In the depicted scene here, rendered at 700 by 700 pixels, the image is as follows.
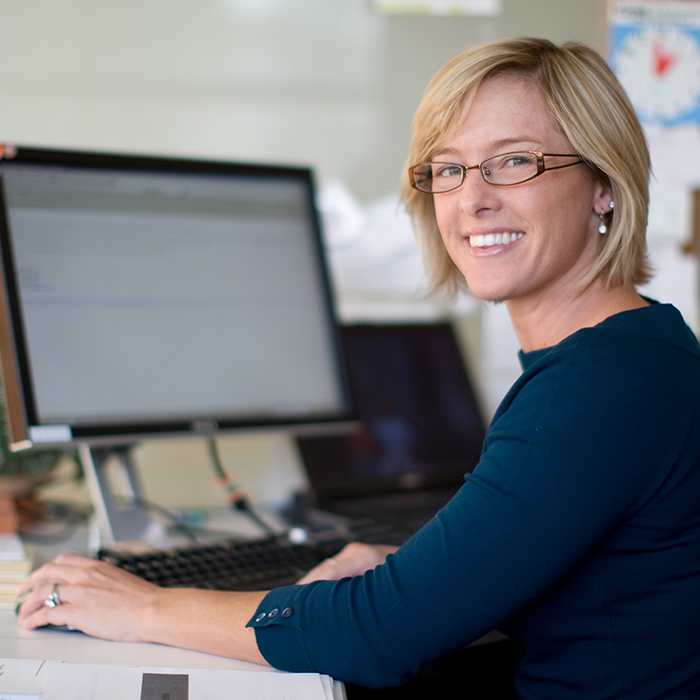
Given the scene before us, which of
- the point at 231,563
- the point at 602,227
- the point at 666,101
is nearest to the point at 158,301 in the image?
the point at 231,563

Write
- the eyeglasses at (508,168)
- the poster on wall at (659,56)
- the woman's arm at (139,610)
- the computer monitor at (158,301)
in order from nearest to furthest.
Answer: the woman's arm at (139,610), the eyeglasses at (508,168), the computer monitor at (158,301), the poster on wall at (659,56)

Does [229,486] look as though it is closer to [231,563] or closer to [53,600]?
[231,563]

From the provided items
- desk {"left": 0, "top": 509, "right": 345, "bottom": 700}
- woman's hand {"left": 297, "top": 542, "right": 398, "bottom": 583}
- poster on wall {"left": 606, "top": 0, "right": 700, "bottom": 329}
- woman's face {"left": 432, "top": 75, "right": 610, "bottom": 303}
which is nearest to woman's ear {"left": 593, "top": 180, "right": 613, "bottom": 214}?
woman's face {"left": 432, "top": 75, "right": 610, "bottom": 303}

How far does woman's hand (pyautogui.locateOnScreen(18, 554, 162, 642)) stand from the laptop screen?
0.62m

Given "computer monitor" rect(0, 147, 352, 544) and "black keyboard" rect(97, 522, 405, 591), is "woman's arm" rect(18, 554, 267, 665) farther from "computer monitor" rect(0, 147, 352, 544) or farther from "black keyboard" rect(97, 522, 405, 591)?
"computer monitor" rect(0, 147, 352, 544)

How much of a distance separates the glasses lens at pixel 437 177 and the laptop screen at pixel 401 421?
0.52m

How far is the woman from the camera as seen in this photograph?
2.03 ft

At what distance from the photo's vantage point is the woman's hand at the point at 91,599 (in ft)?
2.35

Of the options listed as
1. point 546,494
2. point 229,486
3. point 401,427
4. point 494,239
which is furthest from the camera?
point 401,427

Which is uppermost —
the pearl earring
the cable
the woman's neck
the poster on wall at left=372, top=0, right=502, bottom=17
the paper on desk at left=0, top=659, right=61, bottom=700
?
the poster on wall at left=372, top=0, right=502, bottom=17

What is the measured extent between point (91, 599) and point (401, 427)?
0.83 meters

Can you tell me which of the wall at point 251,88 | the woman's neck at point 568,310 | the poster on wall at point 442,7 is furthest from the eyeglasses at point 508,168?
the poster on wall at point 442,7

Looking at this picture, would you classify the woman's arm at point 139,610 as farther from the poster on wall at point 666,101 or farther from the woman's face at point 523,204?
the poster on wall at point 666,101

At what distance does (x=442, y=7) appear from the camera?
1545 mm
